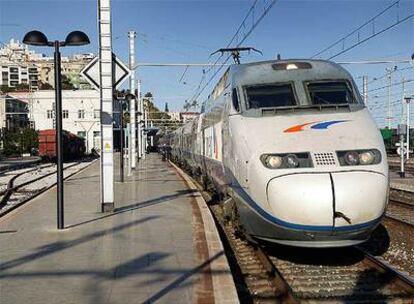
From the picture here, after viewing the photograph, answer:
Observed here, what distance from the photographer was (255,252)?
925 cm

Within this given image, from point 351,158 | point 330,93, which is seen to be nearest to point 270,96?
point 330,93

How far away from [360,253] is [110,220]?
197 inches

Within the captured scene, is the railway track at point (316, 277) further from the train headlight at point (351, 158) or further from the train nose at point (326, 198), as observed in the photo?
the train headlight at point (351, 158)

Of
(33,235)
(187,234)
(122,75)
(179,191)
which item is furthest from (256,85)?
(179,191)

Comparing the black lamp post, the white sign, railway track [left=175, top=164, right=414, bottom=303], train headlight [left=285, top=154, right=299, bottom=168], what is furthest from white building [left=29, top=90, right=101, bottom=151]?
train headlight [left=285, top=154, right=299, bottom=168]

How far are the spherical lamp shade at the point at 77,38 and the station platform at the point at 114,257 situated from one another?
334 cm

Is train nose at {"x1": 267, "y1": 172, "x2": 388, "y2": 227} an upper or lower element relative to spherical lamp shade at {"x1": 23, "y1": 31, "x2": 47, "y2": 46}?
lower

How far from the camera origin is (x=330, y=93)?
356 inches

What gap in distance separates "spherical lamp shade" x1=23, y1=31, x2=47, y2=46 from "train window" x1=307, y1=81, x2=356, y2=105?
4.87m

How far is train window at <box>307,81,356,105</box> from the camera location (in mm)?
8953

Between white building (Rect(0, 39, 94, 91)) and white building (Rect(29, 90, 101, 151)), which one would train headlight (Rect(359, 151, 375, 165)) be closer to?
white building (Rect(0, 39, 94, 91))

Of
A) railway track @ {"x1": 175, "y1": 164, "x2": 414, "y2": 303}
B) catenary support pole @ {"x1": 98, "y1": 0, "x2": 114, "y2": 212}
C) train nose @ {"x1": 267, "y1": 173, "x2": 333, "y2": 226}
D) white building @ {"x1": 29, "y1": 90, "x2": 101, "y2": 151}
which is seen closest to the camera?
railway track @ {"x1": 175, "y1": 164, "x2": 414, "y2": 303}

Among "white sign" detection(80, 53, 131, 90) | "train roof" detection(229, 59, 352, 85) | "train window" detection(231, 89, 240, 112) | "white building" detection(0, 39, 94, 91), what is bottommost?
"train window" detection(231, 89, 240, 112)

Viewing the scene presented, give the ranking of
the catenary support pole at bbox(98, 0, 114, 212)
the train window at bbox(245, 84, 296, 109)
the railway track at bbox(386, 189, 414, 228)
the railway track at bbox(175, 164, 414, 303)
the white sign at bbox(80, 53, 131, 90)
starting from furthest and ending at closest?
the railway track at bbox(386, 189, 414, 228)
the catenary support pole at bbox(98, 0, 114, 212)
the white sign at bbox(80, 53, 131, 90)
the train window at bbox(245, 84, 296, 109)
the railway track at bbox(175, 164, 414, 303)
